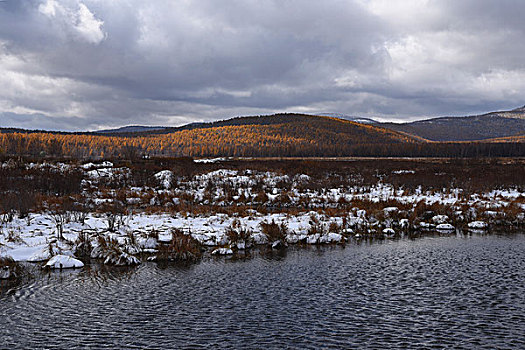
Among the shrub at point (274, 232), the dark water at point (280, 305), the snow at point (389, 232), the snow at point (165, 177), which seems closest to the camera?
the dark water at point (280, 305)

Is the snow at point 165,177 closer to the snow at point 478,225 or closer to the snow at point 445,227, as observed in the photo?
the snow at point 445,227

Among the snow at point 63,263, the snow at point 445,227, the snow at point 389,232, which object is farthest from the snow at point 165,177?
the snow at point 445,227

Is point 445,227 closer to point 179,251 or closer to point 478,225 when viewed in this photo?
point 478,225

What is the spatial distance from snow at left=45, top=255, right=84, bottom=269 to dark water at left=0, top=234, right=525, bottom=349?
76 centimetres

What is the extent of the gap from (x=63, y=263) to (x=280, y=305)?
9.62 meters

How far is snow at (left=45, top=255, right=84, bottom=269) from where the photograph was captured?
15.6 metres

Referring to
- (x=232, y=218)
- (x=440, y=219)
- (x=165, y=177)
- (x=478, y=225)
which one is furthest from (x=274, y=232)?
(x=165, y=177)

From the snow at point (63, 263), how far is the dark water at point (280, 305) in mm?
757

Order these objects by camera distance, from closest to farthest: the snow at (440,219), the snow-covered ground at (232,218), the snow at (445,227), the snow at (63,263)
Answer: the snow at (63,263) < the snow-covered ground at (232,218) < the snow at (445,227) < the snow at (440,219)

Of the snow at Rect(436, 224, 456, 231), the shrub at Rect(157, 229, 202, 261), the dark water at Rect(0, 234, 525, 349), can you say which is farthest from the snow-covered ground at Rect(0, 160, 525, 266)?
the dark water at Rect(0, 234, 525, 349)

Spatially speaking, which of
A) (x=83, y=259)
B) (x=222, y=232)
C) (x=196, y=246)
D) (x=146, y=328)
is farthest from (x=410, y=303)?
(x=83, y=259)

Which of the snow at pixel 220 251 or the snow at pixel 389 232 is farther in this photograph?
the snow at pixel 389 232

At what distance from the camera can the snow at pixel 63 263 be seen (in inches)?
614

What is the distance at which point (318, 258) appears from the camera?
18.0 m
